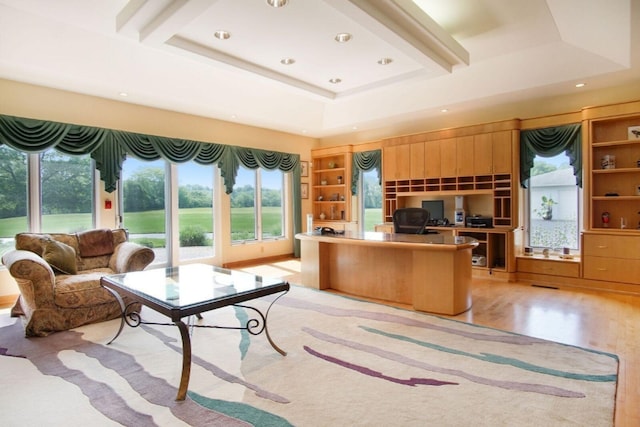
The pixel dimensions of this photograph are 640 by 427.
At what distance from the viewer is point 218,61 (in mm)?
4098

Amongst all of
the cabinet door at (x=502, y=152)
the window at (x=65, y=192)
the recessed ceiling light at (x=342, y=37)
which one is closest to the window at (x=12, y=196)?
the window at (x=65, y=192)

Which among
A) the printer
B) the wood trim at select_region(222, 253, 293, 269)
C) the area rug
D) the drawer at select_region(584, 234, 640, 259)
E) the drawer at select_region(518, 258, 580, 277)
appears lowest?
the area rug

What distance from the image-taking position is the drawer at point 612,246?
442cm

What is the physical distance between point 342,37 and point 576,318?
12.4 ft

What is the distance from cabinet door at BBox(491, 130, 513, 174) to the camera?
534cm

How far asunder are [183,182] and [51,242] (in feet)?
8.13

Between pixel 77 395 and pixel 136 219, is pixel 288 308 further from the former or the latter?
pixel 136 219

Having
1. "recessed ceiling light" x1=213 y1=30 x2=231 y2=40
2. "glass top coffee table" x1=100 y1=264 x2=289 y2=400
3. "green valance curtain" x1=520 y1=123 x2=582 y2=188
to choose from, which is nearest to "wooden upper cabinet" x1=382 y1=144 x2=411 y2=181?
"green valance curtain" x1=520 y1=123 x2=582 y2=188

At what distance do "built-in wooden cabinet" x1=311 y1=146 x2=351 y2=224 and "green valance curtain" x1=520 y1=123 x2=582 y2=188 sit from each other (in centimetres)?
326

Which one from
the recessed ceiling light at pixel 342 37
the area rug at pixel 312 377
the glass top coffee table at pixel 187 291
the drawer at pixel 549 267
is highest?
the recessed ceiling light at pixel 342 37

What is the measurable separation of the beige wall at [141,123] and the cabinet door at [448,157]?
10.2ft

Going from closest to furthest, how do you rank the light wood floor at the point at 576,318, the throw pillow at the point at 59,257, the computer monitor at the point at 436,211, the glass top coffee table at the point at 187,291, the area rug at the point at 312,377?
the area rug at the point at 312,377 → the glass top coffee table at the point at 187,291 → the light wood floor at the point at 576,318 → the throw pillow at the point at 59,257 → the computer monitor at the point at 436,211

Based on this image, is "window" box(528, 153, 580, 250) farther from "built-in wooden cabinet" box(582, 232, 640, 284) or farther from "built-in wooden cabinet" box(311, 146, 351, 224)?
"built-in wooden cabinet" box(311, 146, 351, 224)

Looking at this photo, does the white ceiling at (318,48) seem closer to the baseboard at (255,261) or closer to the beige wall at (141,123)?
the beige wall at (141,123)
